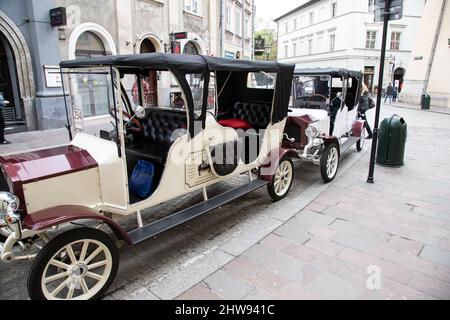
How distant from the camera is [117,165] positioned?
3369 mm

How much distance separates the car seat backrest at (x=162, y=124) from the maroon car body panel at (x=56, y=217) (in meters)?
1.50

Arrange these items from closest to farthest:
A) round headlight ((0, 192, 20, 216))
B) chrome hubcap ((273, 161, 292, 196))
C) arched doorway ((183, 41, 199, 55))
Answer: round headlight ((0, 192, 20, 216)), chrome hubcap ((273, 161, 292, 196)), arched doorway ((183, 41, 199, 55))

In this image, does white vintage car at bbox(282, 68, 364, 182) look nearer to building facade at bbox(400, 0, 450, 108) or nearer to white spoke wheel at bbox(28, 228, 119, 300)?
white spoke wheel at bbox(28, 228, 119, 300)

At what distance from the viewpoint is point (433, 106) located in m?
21.1

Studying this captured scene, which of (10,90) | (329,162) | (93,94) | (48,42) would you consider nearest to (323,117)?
(329,162)

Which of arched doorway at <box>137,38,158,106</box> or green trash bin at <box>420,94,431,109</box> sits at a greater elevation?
arched doorway at <box>137,38,158,106</box>

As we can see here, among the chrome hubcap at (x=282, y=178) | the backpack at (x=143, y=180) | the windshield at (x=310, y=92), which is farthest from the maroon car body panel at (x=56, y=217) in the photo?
the windshield at (x=310, y=92)

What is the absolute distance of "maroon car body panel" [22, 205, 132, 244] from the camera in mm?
2629

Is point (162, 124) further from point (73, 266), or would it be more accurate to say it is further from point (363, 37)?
point (363, 37)

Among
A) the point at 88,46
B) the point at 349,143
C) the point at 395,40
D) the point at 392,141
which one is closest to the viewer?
the point at 392,141

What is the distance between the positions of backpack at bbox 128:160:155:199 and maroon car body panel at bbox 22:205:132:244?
77cm

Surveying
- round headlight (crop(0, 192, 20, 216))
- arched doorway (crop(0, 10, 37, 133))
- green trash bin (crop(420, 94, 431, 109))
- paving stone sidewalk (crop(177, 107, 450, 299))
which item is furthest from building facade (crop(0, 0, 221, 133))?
green trash bin (crop(420, 94, 431, 109))

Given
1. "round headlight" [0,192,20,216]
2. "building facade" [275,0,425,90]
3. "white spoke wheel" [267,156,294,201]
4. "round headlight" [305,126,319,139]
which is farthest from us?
"building facade" [275,0,425,90]

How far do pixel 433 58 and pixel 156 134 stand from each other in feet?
73.8
